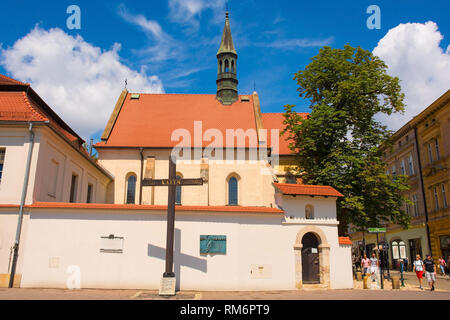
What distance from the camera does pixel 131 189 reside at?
26250 millimetres

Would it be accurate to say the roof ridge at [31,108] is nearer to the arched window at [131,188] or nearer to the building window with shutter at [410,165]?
the arched window at [131,188]

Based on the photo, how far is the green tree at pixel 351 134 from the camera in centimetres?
2133

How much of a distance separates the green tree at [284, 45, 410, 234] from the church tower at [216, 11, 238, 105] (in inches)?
336

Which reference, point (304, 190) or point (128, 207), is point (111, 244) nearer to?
point (128, 207)

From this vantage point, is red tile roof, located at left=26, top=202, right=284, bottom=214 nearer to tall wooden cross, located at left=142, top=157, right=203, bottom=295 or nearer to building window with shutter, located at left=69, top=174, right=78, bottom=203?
tall wooden cross, located at left=142, top=157, right=203, bottom=295

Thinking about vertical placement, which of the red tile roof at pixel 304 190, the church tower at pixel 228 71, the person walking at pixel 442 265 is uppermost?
the church tower at pixel 228 71

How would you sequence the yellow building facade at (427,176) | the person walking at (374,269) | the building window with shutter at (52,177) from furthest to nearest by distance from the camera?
1. the yellow building facade at (427,176)
2. the person walking at (374,269)
3. the building window with shutter at (52,177)

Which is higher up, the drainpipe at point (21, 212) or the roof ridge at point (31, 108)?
the roof ridge at point (31, 108)

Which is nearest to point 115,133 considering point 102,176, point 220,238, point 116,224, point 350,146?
point 102,176

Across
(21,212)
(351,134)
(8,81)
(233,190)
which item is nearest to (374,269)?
(351,134)

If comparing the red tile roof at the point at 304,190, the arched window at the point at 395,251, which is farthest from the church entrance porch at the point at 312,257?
the arched window at the point at 395,251

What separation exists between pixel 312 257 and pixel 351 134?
411 inches

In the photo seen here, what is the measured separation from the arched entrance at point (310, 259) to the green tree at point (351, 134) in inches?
195

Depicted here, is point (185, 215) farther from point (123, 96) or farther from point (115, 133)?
point (123, 96)
